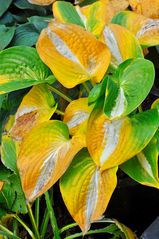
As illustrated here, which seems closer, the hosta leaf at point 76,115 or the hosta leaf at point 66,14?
the hosta leaf at point 76,115

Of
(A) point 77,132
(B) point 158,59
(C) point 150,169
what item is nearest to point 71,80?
(A) point 77,132

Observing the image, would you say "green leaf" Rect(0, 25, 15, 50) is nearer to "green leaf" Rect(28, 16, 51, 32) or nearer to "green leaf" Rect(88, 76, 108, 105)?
"green leaf" Rect(28, 16, 51, 32)

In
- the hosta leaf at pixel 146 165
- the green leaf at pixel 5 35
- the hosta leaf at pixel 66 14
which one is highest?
the hosta leaf at pixel 66 14

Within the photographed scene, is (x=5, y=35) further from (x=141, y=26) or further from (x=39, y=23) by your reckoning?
(x=141, y=26)

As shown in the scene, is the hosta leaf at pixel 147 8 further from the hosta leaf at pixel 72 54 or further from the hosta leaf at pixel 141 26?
the hosta leaf at pixel 72 54

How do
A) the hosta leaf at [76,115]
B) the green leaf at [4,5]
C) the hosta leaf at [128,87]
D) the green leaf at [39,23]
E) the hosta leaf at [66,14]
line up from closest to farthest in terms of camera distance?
the hosta leaf at [128,87] → the hosta leaf at [76,115] → the hosta leaf at [66,14] → the green leaf at [39,23] → the green leaf at [4,5]

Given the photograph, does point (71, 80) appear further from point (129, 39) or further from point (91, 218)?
point (91, 218)

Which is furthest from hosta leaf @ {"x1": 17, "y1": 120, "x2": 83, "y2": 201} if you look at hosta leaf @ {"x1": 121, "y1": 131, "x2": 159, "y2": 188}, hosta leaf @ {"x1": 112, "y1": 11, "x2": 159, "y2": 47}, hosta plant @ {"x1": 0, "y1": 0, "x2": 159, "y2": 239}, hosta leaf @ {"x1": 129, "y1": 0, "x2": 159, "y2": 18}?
hosta leaf @ {"x1": 129, "y1": 0, "x2": 159, "y2": 18}

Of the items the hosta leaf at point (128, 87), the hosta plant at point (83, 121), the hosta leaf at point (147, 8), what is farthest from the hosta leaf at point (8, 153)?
the hosta leaf at point (147, 8)
